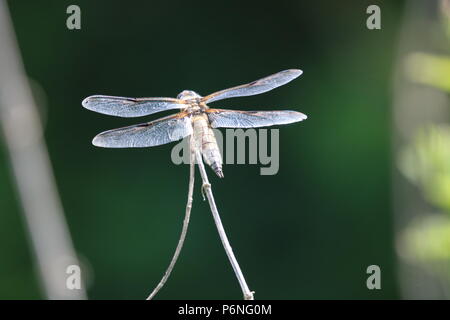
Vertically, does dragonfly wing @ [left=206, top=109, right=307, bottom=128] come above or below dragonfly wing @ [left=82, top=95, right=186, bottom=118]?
below

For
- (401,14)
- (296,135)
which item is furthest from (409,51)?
(296,135)

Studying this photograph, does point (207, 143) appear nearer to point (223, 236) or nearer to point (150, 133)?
point (150, 133)

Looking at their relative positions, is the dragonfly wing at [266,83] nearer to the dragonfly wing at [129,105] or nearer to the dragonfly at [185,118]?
the dragonfly at [185,118]

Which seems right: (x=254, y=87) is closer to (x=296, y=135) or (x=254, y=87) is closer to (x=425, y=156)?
(x=425, y=156)

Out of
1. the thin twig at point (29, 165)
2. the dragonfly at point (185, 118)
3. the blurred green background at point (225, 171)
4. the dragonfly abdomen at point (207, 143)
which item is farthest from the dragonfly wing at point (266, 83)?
the blurred green background at point (225, 171)

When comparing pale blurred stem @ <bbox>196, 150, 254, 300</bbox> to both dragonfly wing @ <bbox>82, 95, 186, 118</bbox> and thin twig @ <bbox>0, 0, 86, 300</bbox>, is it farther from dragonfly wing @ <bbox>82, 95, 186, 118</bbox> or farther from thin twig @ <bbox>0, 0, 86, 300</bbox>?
thin twig @ <bbox>0, 0, 86, 300</bbox>

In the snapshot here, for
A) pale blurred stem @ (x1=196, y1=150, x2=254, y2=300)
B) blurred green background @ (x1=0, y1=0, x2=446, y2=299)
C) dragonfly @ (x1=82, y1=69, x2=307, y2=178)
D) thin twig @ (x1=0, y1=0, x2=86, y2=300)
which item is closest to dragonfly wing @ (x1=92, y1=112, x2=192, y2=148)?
dragonfly @ (x1=82, y1=69, x2=307, y2=178)

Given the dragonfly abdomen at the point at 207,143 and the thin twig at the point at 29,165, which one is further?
the thin twig at the point at 29,165
